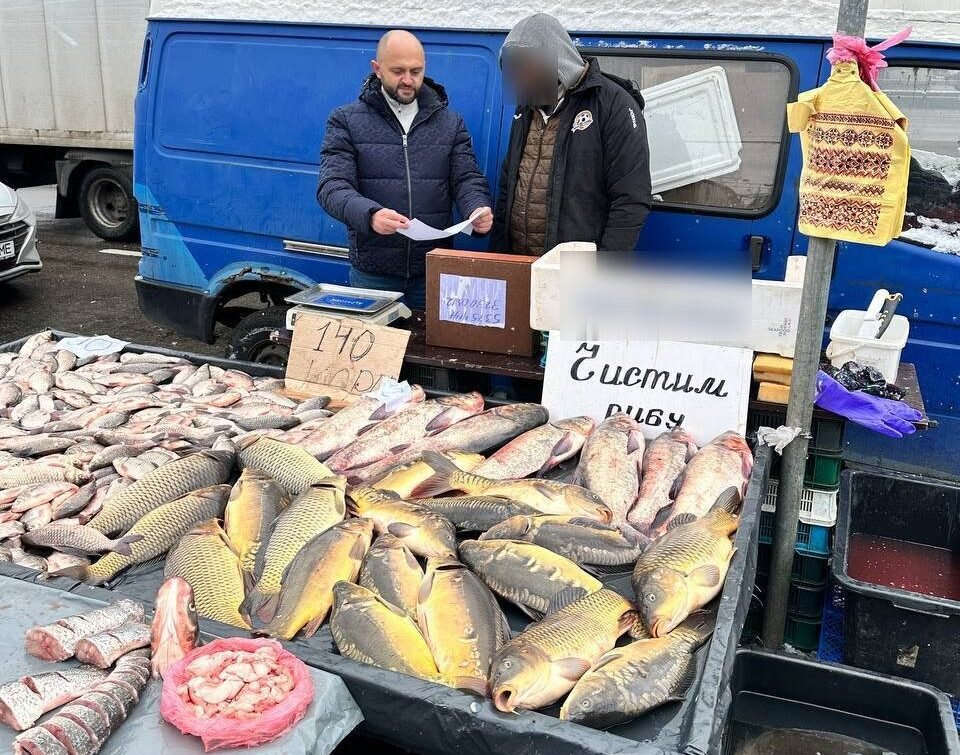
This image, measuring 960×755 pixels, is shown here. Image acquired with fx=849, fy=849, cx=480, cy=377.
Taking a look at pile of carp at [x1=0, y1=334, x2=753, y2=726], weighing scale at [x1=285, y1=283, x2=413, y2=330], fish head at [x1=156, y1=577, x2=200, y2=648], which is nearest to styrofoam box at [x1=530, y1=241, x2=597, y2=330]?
pile of carp at [x1=0, y1=334, x2=753, y2=726]

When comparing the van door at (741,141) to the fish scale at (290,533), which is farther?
the van door at (741,141)

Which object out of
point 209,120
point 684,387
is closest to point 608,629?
point 684,387

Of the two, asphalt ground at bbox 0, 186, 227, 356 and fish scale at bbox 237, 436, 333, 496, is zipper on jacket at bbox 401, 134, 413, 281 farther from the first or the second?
asphalt ground at bbox 0, 186, 227, 356

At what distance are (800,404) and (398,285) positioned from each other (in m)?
2.45

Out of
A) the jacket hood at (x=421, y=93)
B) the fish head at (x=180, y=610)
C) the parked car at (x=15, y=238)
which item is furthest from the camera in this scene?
the parked car at (x=15, y=238)

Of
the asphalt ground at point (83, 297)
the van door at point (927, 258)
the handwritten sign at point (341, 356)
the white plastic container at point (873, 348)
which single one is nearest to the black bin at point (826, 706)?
the white plastic container at point (873, 348)

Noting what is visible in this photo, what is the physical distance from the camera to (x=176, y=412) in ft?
12.6

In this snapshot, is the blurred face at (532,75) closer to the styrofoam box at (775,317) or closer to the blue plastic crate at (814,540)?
the styrofoam box at (775,317)

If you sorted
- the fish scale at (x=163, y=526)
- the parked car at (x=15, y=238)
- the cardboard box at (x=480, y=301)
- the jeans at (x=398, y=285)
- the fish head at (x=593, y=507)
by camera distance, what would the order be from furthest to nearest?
the parked car at (x=15, y=238)
the jeans at (x=398, y=285)
the cardboard box at (x=480, y=301)
the fish head at (x=593, y=507)
the fish scale at (x=163, y=526)

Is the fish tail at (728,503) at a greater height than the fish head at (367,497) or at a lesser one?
greater

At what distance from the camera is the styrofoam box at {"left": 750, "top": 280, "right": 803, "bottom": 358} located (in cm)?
326

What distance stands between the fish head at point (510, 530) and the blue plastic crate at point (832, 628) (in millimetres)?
1517

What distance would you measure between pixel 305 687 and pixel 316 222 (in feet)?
12.4

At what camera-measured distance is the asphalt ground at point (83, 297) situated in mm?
8328
